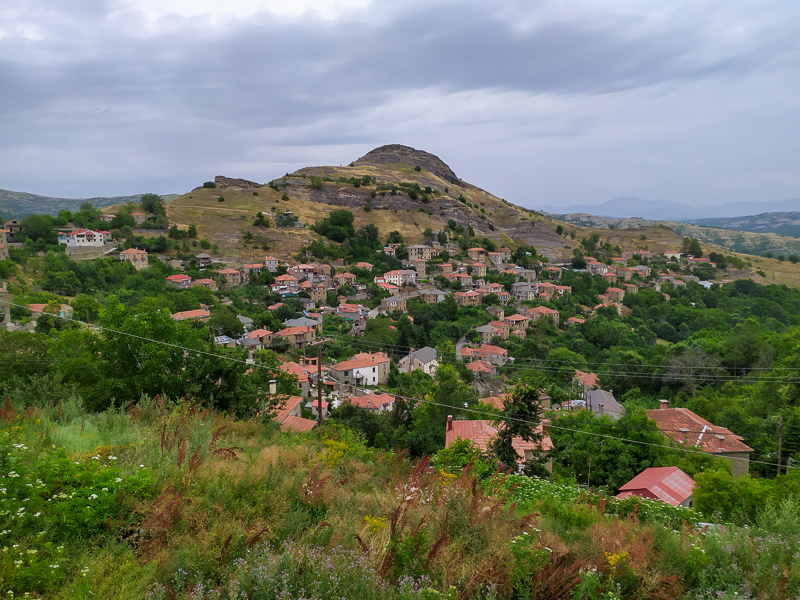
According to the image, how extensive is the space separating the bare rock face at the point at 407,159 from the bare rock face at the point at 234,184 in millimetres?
32874

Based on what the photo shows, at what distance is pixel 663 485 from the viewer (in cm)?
899

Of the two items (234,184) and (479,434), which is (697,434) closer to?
(479,434)

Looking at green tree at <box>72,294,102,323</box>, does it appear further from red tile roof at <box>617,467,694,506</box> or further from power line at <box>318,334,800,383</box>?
red tile roof at <box>617,467,694,506</box>

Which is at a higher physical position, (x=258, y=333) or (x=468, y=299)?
(x=468, y=299)

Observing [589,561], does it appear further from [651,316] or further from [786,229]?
[786,229]

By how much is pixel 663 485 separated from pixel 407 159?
98.9m

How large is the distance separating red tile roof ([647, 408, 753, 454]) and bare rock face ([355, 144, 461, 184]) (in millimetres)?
89500

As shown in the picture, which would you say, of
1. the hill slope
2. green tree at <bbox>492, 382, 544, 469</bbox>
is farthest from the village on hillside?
the hill slope

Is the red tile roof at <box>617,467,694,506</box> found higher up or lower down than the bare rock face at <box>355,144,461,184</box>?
lower down

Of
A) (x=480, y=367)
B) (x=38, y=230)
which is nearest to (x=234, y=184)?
(x=38, y=230)

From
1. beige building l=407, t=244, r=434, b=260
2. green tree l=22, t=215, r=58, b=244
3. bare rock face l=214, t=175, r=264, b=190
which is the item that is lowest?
beige building l=407, t=244, r=434, b=260

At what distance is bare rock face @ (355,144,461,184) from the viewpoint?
9981cm

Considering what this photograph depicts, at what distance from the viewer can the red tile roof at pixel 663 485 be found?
8.62m

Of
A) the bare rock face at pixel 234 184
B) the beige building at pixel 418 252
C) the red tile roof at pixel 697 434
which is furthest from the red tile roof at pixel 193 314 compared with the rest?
the bare rock face at pixel 234 184
